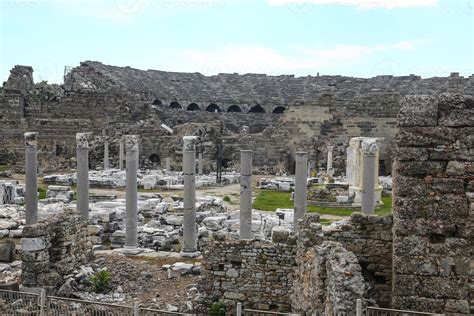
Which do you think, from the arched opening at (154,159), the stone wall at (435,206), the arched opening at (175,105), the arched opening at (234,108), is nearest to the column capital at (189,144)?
the stone wall at (435,206)

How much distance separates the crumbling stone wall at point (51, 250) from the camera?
11.8 metres

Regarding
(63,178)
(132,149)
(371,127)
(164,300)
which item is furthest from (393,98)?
(164,300)

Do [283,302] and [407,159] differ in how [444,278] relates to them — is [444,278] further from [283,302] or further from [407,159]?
[283,302]

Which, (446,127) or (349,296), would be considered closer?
(349,296)

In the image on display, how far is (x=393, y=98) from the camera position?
43.1m

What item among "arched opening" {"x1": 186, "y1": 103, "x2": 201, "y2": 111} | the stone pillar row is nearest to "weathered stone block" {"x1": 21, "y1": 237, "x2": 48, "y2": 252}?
the stone pillar row

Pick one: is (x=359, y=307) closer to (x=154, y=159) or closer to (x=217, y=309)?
(x=217, y=309)

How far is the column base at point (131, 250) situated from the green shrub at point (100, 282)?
3098 mm

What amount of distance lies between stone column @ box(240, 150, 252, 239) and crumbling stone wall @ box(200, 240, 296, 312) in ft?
11.3

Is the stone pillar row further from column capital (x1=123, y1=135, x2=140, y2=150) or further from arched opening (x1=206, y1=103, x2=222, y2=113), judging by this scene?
arched opening (x1=206, y1=103, x2=222, y2=113)

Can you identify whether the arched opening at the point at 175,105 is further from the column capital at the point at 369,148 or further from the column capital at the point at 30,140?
the column capital at the point at 30,140

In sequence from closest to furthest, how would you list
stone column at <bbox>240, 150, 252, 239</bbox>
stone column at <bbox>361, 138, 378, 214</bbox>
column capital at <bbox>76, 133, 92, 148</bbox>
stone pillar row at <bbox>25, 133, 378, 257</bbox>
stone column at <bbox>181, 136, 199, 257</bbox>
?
stone column at <bbox>240, 150, 252, 239</bbox>, stone column at <bbox>361, 138, 378, 214</bbox>, stone pillar row at <bbox>25, 133, 378, 257</bbox>, stone column at <bbox>181, 136, 199, 257</bbox>, column capital at <bbox>76, 133, 92, 148</bbox>

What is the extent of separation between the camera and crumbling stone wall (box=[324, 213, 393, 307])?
8539 mm

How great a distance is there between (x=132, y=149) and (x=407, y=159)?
36.9 feet
